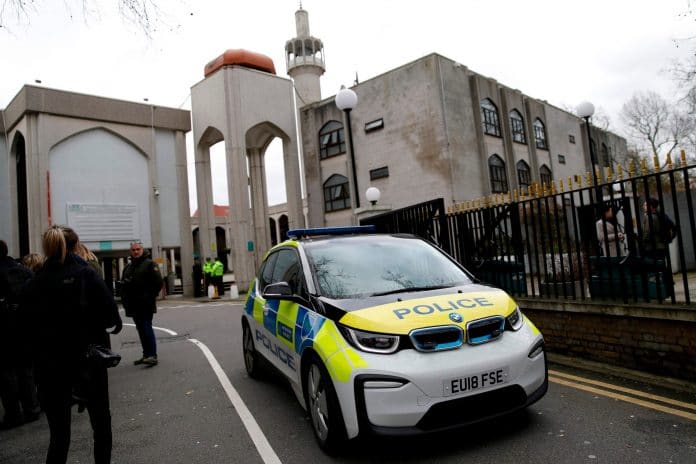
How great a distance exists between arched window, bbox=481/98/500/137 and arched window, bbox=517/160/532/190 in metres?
3.03

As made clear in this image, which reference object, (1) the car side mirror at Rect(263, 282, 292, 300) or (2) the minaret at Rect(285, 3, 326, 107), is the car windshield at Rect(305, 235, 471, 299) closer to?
(1) the car side mirror at Rect(263, 282, 292, 300)

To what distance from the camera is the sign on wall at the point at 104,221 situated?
86.6 feet

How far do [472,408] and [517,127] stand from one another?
29.7 meters

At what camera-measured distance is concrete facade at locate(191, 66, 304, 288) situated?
2752 cm

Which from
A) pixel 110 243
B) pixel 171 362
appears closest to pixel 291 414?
pixel 171 362

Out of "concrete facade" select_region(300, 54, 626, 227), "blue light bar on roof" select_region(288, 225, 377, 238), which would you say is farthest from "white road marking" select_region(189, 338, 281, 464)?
"concrete facade" select_region(300, 54, 626, 227)

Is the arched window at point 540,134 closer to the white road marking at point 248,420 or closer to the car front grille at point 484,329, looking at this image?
the white road marking at point 248,420

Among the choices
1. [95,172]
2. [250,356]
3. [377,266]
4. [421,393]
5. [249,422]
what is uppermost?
[95,172]

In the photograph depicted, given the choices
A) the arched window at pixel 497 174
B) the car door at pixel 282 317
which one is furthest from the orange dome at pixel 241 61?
the car door at pixel 282 317

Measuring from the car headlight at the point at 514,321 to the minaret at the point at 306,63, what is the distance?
38729mm

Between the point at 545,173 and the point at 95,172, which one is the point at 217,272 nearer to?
the point at 95,172

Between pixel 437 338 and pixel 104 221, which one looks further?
pixel 104 221

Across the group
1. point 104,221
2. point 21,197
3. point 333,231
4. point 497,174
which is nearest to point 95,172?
point 104,221

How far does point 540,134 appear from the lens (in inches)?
1284
